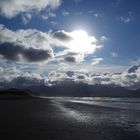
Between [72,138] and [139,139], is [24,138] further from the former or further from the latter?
[139,139]

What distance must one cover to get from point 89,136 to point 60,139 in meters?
2.46

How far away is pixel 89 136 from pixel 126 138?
265cm

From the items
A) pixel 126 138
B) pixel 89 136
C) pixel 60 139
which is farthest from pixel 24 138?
pixel 126 138

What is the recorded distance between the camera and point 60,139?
45.1ft

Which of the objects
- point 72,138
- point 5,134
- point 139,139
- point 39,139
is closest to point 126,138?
point 139,139

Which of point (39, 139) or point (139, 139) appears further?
point (139, 139)

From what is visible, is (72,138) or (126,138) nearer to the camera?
(72,138)

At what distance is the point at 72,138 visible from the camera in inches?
560

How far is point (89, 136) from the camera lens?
49.8 ft

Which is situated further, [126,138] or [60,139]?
[126,138]

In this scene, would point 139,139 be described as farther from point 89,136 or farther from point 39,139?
point 39,139

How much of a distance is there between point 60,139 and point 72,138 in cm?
91

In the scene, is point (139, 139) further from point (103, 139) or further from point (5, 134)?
point (5, 134)

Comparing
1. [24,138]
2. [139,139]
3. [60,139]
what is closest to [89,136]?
[60,139]
